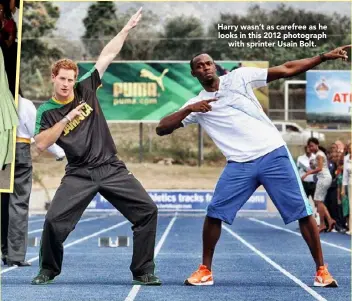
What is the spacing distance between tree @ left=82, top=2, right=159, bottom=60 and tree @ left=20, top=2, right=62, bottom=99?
1.11 metres

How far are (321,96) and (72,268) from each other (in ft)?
70.6

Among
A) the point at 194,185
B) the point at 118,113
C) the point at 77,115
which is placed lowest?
the point at 194,185

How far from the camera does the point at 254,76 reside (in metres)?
9.24

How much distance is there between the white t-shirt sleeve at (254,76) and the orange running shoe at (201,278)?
4.98ft

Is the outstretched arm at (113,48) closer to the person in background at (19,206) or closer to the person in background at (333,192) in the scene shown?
the person in background at (19,206)

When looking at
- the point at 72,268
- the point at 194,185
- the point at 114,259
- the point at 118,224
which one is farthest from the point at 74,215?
the point at 194,185

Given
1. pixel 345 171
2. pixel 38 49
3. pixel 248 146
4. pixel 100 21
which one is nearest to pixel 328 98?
pixel 100 21

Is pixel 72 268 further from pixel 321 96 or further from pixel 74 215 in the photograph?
pixel 321 96

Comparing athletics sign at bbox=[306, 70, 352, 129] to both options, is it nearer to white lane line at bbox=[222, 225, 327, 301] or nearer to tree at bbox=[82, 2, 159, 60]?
tree at bbox=[82, 2, 159, 60]

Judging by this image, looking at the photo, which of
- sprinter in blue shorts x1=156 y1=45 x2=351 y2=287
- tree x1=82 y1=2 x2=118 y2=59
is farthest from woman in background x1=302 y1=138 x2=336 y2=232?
tree x1=82 y1=2 x2=118 y2=59

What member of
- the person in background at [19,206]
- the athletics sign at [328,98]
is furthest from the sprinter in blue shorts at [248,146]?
the athletics sign at [328,98]

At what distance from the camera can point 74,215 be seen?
9.30 m

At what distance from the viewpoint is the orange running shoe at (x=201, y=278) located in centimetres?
957

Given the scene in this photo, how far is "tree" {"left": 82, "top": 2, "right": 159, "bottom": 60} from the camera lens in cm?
3738
